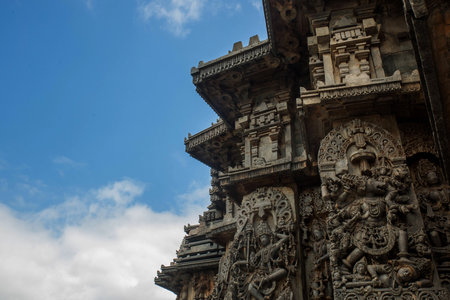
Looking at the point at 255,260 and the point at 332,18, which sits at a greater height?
the point at 332,18

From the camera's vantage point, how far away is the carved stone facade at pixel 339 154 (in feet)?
18.7

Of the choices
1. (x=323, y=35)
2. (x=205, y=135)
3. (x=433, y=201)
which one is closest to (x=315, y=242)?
(x=433, y=201)

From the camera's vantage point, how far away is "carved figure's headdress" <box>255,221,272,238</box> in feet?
28.8

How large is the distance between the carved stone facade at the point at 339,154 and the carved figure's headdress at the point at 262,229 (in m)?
0.03

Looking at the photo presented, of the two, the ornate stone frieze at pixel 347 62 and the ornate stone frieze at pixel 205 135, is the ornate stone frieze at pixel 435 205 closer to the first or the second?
the ornate stone frieze at pixel 347 62

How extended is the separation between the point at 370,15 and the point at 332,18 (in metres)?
0.80

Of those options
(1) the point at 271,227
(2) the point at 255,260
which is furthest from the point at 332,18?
(2) the point at 255,260

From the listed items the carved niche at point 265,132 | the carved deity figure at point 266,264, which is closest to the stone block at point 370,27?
the carved niche at point 265,132

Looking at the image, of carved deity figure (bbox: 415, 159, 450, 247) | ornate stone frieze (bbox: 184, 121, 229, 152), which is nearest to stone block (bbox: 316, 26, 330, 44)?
carved deity figure (bbox: 415, 159, 450, 247)

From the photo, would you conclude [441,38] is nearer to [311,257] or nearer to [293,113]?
[311,257]

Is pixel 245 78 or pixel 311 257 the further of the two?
pixel 245 78

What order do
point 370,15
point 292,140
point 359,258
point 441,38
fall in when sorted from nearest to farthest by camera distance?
point 441,38 < point 359,258 < point 370,15 < point 292,140

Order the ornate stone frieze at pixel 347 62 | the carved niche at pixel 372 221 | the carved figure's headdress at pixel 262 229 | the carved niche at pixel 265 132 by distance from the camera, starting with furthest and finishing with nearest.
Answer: the carved niche at pixel 265 132
the carved figure's headdress at pixel 262 229
the ornate stone frieze at pixel 347 62
the carved niche at pixel 372 221

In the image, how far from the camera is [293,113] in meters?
11.0
